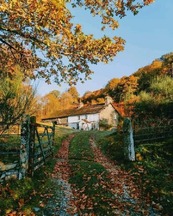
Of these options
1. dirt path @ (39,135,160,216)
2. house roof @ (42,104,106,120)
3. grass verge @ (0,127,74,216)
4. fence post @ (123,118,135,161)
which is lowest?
dirt path @ (39,135,160,216)

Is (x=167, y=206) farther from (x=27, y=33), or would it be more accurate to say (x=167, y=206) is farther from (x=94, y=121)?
(x=94, y=121)

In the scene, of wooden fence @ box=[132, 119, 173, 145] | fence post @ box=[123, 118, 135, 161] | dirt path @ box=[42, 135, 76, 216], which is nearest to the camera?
dirt path @ box=[42, 135, 76, 216]

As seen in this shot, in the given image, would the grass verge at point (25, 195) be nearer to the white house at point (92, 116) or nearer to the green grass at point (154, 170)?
the green grass at point (154, 170)

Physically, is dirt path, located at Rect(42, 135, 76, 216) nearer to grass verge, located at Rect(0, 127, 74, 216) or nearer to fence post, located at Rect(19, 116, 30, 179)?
grass verge, located at Rect(0, 127, 74, 216)

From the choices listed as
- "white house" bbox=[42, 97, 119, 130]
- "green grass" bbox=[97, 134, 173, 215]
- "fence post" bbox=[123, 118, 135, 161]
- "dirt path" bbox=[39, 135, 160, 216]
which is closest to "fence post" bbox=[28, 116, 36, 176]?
"dirt path" bbox=[39, 135, 160, 216]

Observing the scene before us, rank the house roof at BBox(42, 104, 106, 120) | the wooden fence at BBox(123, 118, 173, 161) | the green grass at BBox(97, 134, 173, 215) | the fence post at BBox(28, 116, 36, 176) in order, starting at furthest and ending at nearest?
the house roof at BBox(42, 104, 106, 120), the wooden fence at BBox(123, 118, 173, 161), the fence post at BBox(28, 116, 36, 176), the green grass at BBox(97, 134, 173, 215)

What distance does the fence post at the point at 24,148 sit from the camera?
9.72 meters

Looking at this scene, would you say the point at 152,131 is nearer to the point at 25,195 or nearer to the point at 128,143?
the point at 128,143

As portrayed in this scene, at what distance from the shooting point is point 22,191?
845cm

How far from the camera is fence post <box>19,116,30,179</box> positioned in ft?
31.9

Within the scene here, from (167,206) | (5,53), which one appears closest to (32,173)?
(167,206)

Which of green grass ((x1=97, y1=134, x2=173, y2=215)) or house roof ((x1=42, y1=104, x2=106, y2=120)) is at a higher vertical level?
house roof ((x1=42, y1=104, x2=106, y2=120))

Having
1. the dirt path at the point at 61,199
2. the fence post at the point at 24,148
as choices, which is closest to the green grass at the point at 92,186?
the dirt path at the point at 61,199

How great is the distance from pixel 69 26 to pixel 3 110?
481cm
